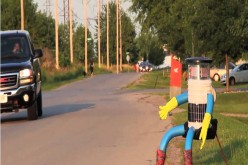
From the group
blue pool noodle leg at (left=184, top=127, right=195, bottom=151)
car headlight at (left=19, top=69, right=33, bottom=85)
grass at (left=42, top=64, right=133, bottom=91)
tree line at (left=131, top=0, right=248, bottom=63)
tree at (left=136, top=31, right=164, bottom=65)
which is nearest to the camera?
blue pool noodle leg at (left=184, top=127, right=195, bottom=151)

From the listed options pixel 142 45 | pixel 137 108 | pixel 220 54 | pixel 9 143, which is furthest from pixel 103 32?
pixel 9 143

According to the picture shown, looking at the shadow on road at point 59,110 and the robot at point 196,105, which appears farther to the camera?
the shadow on road at point 59,110

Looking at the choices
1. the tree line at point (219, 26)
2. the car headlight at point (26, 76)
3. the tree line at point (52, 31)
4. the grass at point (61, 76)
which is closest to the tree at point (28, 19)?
the tree line at point (52, 31)

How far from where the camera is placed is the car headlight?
18812mm

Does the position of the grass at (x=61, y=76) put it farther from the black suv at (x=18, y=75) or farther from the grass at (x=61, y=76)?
the black suv at (x=18, y=75)

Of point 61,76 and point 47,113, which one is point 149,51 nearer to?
point 61,76

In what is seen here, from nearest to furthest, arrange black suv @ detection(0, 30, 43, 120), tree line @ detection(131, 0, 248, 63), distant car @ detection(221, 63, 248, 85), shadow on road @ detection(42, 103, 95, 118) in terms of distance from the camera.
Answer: black suv @ detection(0, 30, 43, 120)
shadow on road @ detection(42, 103, 95, 118)
tree line @ detection(131, 0, 248, 63)
distant car @ detection(221, 63, 248, 85)

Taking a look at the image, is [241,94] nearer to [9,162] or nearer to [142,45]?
[9,162]

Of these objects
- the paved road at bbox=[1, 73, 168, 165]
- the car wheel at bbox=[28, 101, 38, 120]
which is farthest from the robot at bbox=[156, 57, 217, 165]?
the car wheel at bbox=[28, 101, 38, 120]

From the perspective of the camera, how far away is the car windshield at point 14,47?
19609 millimetres

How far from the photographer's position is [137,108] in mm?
24625

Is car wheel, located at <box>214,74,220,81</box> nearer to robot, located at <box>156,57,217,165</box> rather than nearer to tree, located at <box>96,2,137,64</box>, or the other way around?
robot, located at <box>156,57,217,165</box>

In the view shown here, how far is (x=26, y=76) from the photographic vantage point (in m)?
18.9

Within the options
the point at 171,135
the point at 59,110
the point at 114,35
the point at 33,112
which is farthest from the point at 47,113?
the point at 114,35
